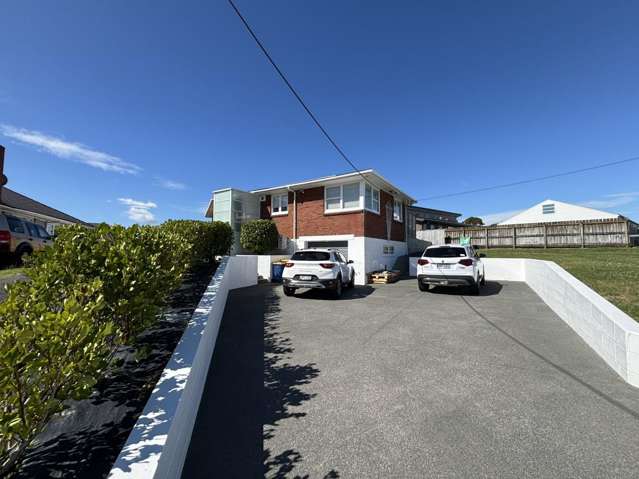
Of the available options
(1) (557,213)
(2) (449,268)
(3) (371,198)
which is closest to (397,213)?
(3) (371,198)

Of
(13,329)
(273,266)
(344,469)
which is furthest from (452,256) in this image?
(13,329)

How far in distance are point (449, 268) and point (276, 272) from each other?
303 inches

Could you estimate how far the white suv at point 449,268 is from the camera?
984 cm

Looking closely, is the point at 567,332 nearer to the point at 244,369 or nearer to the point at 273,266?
the point at 244,369

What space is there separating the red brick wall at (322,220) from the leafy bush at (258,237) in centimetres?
147

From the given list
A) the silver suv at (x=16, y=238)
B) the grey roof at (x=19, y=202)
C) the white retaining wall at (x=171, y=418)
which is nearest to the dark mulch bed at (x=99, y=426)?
the white retaining wall at (x=171, y=418)

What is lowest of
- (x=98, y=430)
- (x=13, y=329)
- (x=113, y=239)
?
(x=98, y=430)

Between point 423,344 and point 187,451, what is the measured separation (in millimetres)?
4305

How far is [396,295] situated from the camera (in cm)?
1048

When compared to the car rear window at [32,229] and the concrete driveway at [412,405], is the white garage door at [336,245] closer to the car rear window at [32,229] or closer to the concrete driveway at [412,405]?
the concrete driveway at [412,405]

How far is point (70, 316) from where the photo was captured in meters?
1.98

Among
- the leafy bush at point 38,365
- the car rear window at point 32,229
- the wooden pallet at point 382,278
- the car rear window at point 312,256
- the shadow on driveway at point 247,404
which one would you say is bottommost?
the shadow on driveway at point 247,404

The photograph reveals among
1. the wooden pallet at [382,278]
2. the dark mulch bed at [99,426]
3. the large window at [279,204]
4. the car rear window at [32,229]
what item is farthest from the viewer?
the large window at [279,204]

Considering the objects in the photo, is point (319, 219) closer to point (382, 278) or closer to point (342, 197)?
point (342, 197)
